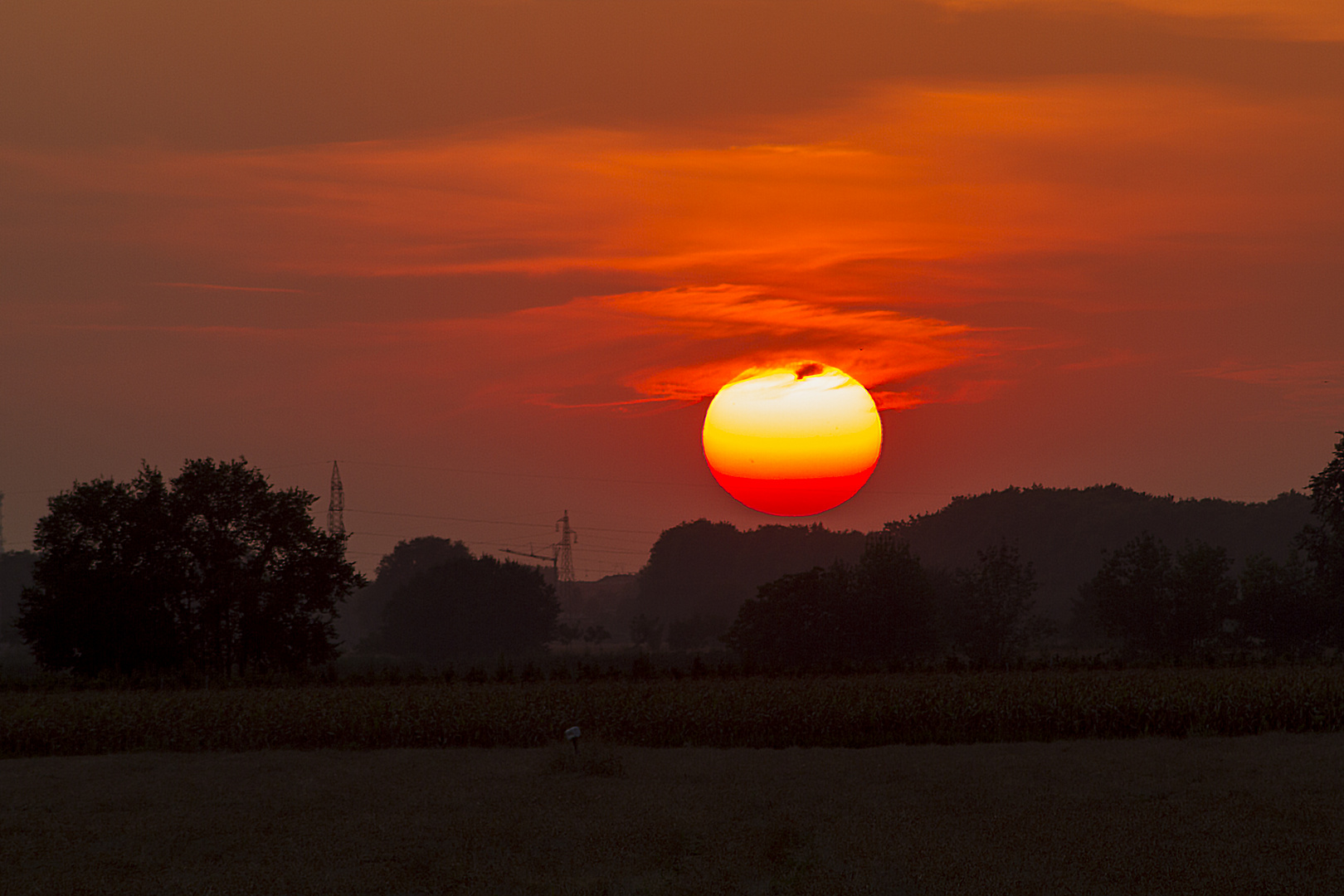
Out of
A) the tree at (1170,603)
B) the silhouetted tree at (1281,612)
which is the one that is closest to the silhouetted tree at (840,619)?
the tree at (1170,603)

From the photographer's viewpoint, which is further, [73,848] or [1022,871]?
[73,848]

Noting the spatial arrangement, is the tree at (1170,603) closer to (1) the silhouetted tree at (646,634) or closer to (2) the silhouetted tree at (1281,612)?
(2) the silhouetted tree at (1281,612)

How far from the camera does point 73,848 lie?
22.8m

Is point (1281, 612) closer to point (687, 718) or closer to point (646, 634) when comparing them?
point (687, 718)

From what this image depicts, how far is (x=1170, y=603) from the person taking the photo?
93.1 metres

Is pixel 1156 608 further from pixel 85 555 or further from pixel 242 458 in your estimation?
pixel 85 555

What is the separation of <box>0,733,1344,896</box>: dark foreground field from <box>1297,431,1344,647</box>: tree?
173 feet

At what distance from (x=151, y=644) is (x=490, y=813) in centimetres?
4437

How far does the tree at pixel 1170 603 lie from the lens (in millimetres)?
91438

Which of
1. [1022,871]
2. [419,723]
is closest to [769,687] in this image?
[419,723]

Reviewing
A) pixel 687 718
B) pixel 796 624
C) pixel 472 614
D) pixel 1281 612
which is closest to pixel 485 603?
pixel 472 614

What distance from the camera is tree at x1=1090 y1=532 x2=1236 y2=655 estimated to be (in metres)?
91.4

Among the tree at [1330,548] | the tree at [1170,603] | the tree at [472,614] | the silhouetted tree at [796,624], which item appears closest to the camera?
the tree at [1330,548]

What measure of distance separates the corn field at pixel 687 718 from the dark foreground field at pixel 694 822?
3.21m
